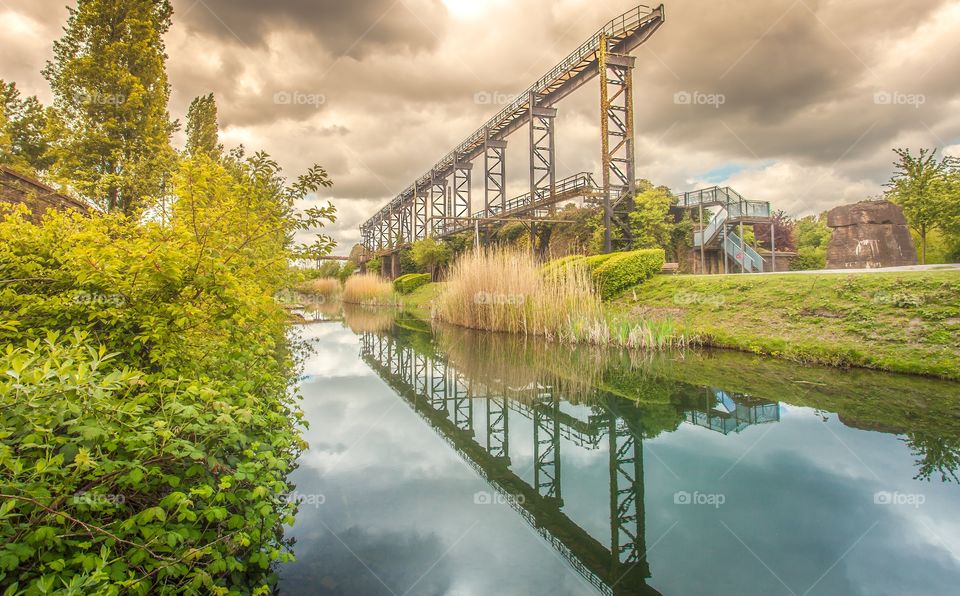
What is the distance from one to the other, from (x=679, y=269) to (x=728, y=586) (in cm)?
1905

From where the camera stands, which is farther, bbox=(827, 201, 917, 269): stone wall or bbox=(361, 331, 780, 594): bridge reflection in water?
bbox=(827, 201, 917, 269): stone wall

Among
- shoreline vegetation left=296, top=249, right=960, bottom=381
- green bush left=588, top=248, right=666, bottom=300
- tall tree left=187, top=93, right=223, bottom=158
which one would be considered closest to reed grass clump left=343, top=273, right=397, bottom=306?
tall tree left=187, top=93, right=223, bottom=158

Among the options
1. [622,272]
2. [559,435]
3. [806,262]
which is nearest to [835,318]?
[622,272]

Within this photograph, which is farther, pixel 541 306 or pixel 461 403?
pixel 541 306

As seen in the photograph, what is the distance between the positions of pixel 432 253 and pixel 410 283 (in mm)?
2475

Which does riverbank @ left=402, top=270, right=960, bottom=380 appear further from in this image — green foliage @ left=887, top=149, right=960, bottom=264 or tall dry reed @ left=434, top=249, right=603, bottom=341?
green foliage @ left=887, top=149, right=960, bottom=264

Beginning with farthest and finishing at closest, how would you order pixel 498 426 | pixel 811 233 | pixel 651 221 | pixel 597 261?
1. pixel 811 233
2. pixel 651 221
3. pixel 597 261
4. pixel 498 426

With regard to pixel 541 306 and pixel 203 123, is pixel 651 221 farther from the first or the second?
pixel 203 123

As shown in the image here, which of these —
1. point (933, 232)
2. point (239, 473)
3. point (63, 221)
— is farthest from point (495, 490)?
point (933, 232)

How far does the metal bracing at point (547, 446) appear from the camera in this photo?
3.38 m

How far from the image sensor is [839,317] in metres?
7.59

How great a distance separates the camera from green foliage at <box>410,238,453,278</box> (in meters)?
28.8

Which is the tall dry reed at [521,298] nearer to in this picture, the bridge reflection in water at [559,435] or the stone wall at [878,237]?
the bridge reflection in water at [559,435]

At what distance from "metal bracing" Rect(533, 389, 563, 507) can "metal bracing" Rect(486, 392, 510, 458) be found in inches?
11.3
